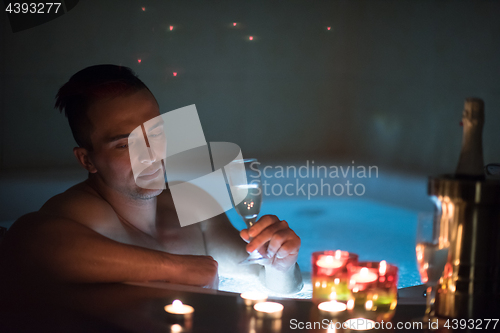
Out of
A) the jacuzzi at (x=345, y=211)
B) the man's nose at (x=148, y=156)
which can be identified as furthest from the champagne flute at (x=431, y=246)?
the jacuzzi at (x=345, y=211)

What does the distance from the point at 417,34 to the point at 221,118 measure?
4.53 feet

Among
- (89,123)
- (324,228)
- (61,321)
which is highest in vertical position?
(324,228)

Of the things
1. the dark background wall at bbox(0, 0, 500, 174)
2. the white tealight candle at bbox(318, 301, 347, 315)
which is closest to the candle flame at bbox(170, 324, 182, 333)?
the white tealight candle at bbox(318, 301, 347, 315)

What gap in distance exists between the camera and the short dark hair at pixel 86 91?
1.00 m

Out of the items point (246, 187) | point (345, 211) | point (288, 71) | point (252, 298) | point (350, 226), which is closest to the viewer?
point (252, 298)

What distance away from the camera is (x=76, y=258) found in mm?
579

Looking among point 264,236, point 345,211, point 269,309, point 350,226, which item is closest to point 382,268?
point 269,309

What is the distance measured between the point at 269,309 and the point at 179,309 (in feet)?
0.33

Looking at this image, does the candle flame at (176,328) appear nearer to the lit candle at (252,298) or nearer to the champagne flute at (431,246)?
the lit candle at (252,298)

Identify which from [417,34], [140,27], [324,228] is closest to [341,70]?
[417,34]

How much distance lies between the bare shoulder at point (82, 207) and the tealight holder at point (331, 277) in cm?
54

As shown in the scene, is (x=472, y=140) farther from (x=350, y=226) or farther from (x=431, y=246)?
(x=350, y=226)

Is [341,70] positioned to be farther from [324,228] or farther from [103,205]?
[103,205]

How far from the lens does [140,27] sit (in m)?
2.33
